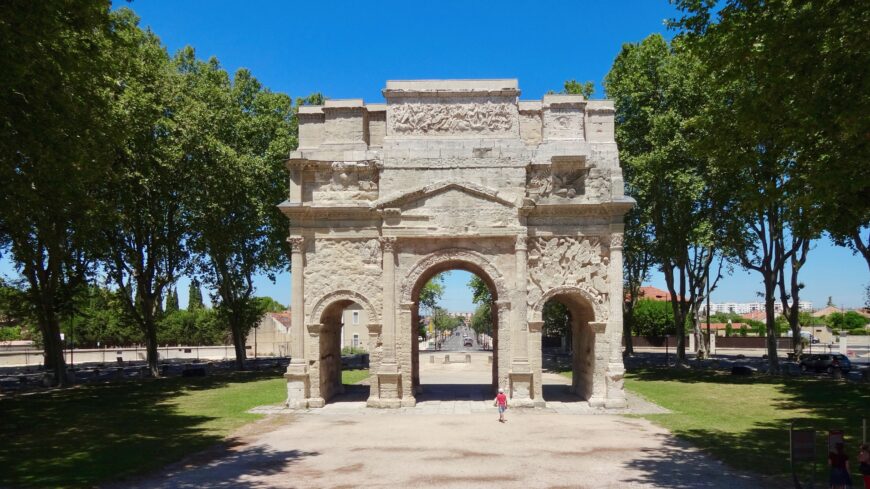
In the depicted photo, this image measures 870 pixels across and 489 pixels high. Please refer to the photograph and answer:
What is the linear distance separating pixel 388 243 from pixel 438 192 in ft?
9.03

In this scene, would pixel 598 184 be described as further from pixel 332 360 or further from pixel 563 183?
pixel 332 360

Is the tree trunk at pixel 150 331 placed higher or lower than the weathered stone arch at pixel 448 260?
lower

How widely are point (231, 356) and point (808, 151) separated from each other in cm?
6431

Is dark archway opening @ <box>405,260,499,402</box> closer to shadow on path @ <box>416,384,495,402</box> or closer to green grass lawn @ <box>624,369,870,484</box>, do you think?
shadow on path @ <box>416,384,495,402</box>

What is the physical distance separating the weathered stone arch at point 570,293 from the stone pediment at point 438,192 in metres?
3.70

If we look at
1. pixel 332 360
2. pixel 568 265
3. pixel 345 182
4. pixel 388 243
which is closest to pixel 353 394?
pixel 332 360

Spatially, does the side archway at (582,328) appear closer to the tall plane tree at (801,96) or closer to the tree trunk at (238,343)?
the tall plane tree at (801,96)

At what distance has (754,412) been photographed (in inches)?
925

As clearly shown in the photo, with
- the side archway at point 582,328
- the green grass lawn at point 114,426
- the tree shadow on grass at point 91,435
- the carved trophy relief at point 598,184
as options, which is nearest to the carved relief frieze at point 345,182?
the side archway at point 582,328

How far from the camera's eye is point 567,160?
25.4 m

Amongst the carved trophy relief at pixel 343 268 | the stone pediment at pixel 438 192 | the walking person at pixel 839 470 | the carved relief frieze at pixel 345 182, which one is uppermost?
the carved relief frieze at pixel 345 182

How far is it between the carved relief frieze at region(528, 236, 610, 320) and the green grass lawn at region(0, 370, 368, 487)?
1186 centimetres

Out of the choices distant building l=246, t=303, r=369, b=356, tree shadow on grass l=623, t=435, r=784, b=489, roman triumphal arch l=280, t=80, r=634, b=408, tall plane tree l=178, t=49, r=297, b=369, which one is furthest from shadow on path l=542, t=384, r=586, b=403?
distant building l=246, t=303, r=369, b=356

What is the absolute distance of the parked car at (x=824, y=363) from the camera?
3780 cm
